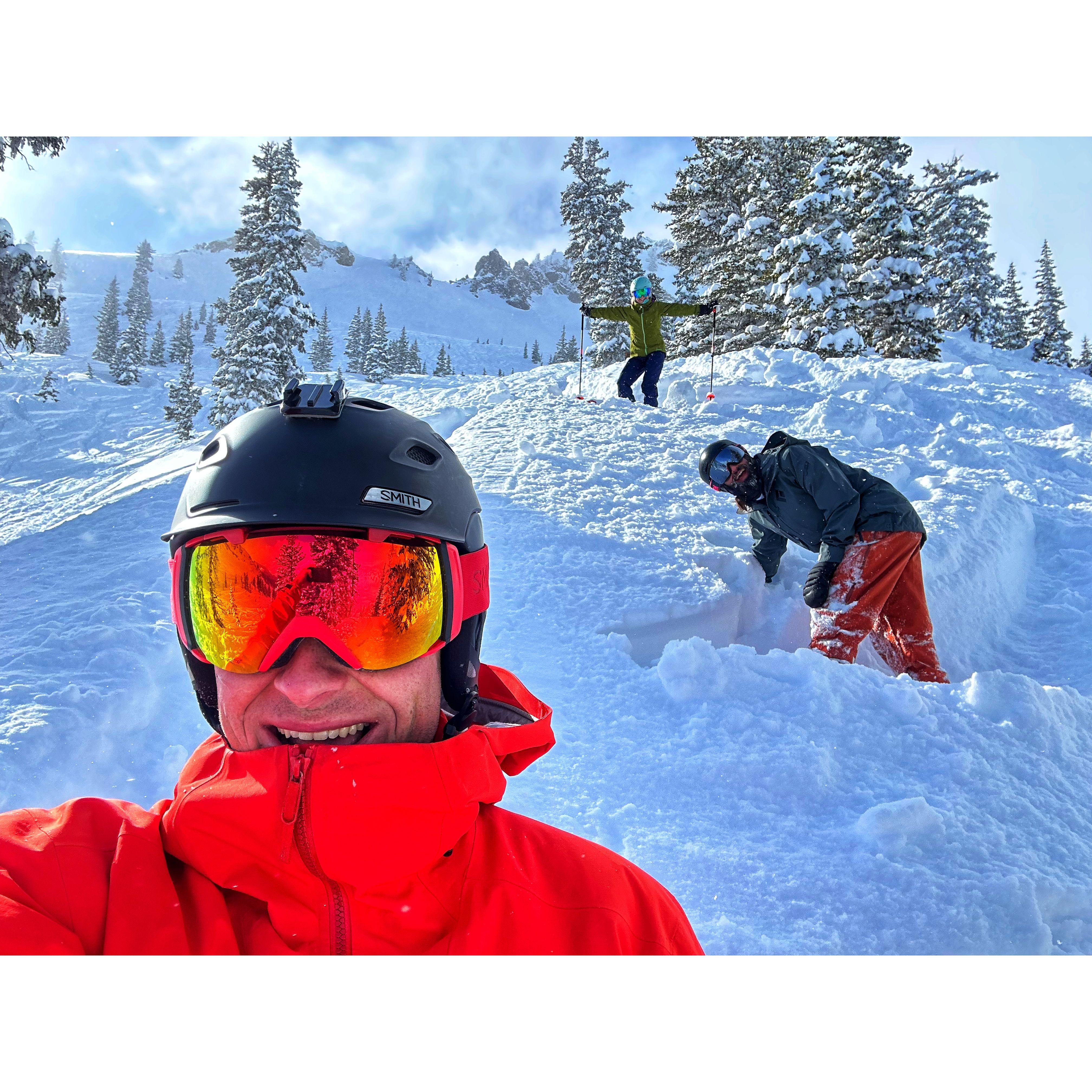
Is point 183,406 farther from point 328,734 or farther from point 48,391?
point 328,734

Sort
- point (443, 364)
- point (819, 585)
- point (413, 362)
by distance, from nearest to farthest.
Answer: point (819, 585) < point (413, 362) < point (443, 364)

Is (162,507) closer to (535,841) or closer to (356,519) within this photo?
(356,519)

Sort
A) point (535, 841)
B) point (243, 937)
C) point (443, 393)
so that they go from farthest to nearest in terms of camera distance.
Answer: point (443, 393) → point (535, 841) → point (243, 937)

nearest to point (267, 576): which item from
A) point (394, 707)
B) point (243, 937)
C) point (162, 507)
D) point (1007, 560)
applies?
point (394, 707)

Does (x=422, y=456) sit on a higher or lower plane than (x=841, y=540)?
higher

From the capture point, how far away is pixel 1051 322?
103 feet

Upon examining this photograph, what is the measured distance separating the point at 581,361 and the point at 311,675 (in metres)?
10.7

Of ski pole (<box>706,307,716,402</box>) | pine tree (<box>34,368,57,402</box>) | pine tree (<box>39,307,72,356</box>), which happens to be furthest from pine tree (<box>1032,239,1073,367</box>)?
pine tree (<box>39,307,72,356</box>)

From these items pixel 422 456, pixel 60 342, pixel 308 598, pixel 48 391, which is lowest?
pixel 308 598

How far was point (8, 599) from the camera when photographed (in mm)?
4523

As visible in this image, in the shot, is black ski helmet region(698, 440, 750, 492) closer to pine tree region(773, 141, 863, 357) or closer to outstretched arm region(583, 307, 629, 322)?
outstretched arm region(583, 307, 629, 322)

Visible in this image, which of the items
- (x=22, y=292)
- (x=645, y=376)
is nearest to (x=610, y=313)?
(x=645, y=376)

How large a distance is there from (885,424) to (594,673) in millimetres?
8223

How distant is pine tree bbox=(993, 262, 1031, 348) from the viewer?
32.6 metres
